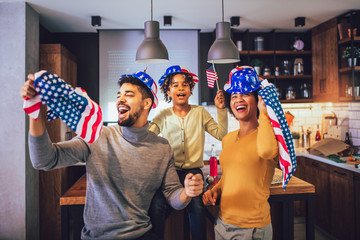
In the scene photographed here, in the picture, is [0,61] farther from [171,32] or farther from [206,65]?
[206,65]

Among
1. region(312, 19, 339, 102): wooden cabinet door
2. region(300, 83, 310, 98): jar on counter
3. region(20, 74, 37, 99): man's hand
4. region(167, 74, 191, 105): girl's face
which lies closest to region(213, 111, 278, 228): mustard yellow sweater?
region(167, 74, 191, 105): girl's face

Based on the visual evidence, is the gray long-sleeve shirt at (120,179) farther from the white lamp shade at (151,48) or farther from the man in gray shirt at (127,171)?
the white lamp shade at (151,48)

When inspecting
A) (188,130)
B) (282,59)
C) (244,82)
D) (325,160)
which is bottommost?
(325,160)

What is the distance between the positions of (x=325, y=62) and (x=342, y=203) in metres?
1.91

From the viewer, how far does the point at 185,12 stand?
3.56 meters

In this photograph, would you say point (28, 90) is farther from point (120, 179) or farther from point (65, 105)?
point (120, 179)

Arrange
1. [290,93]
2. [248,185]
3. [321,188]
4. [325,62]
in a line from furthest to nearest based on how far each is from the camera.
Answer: [290,93] < [325,62] < [321,188] < [248,185]

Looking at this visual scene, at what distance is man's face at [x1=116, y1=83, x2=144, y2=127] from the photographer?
1.65m

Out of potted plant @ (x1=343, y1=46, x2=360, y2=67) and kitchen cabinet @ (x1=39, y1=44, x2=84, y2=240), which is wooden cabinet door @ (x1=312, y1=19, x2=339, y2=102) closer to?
potted plant @ (x1=343, y1=46, x2=360, y2=67)

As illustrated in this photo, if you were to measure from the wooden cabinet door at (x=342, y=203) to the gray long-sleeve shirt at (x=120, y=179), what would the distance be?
2365 millimetres

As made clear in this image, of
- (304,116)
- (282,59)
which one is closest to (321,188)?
(304,116)

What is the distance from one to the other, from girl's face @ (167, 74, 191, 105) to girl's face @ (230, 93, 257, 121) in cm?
70

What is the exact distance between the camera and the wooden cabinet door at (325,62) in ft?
12.6

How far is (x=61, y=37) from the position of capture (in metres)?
4.38
